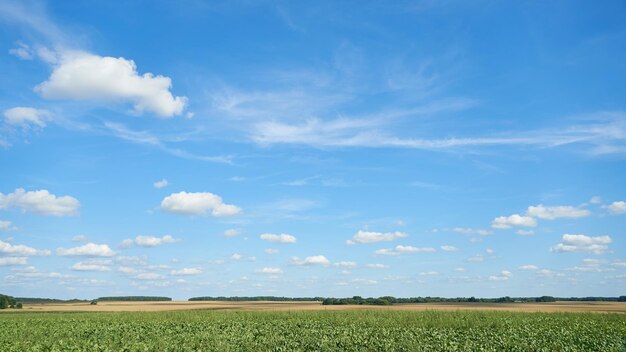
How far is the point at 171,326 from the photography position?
39.8 metres

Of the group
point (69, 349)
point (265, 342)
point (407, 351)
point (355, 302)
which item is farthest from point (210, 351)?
point (355, 302)

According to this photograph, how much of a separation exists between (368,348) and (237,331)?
11.5 metres

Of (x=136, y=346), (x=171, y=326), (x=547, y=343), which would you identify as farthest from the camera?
(x=171, y=326)

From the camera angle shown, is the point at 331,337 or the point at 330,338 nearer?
the point at 330,338

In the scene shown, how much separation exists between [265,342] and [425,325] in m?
16.9

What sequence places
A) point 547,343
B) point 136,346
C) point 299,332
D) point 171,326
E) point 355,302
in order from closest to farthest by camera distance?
point 136,346 → point 547,343 → point 299,332 → point 171,326 → point 355,302

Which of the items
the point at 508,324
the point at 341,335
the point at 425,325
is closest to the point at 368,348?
the point at 341,335

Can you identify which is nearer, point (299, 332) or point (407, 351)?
point (407, 351)

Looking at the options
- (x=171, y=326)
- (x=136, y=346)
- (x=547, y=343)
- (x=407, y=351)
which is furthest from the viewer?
(x=171, y=326)

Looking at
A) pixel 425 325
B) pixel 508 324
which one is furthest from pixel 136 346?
pixel 508 324

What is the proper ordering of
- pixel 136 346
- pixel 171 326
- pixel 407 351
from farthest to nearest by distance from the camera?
pixel 171 326
pixel 136 346
pixel 407 351

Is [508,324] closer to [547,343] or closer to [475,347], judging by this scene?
[547,343]

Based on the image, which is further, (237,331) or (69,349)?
(237,331)

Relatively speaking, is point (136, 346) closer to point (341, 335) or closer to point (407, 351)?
point (341, 335)
